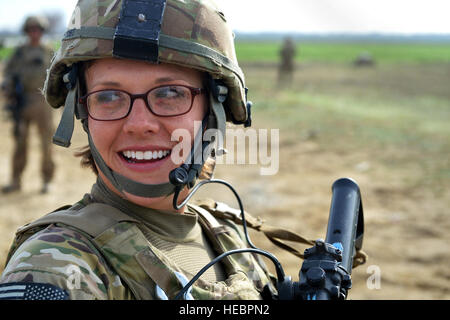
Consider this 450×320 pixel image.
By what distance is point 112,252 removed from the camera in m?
1.95

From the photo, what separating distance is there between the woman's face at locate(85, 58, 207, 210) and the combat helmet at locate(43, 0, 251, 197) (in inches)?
1.5

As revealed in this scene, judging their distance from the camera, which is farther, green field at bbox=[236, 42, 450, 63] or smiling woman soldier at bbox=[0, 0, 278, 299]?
green field at bbox=[236, 42, 450, 63]

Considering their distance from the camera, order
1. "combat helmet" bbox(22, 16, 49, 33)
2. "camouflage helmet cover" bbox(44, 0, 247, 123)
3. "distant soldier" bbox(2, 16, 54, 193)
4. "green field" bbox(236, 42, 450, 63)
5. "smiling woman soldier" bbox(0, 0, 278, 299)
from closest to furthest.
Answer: "smiling woman soldier" bbox(0, 0, 278, 299) < "camouflage helmet cover" bbox(44, 0, 247, 123) < "combat helmet" bbox(22, 16, 49, 33) < "distant soldier" bbox(2, 16, 54, 193) < "green field" bbox(236, 42, 450, 63)

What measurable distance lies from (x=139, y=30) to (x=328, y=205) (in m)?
6.48

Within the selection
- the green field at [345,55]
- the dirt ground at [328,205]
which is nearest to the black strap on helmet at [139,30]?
the dirt ground at [328,205]

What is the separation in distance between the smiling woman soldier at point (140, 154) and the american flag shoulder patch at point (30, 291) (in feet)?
0.18

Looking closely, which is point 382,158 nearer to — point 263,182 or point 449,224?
point 263,182

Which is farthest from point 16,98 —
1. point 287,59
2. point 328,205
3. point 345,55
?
point 345,55

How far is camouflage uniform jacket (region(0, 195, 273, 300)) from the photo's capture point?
5.82ft

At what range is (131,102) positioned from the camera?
211cm

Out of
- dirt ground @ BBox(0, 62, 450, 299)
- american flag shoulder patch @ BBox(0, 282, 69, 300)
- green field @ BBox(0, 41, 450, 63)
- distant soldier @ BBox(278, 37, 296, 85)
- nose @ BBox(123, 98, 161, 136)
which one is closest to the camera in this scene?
american flag shoulder patch @ BBox(0, 282, 69, 300)

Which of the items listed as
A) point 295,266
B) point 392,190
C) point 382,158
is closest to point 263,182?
point 392,190

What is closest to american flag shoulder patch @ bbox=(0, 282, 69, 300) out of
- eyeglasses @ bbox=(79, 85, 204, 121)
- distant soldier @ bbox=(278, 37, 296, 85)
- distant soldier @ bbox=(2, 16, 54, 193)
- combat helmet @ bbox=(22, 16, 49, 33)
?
eyeglasses @ bbox=(79, 85, 204, 121)

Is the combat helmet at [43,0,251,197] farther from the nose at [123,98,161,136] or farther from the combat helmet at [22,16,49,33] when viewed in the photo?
the combat helmet at [22,16,49,33]
